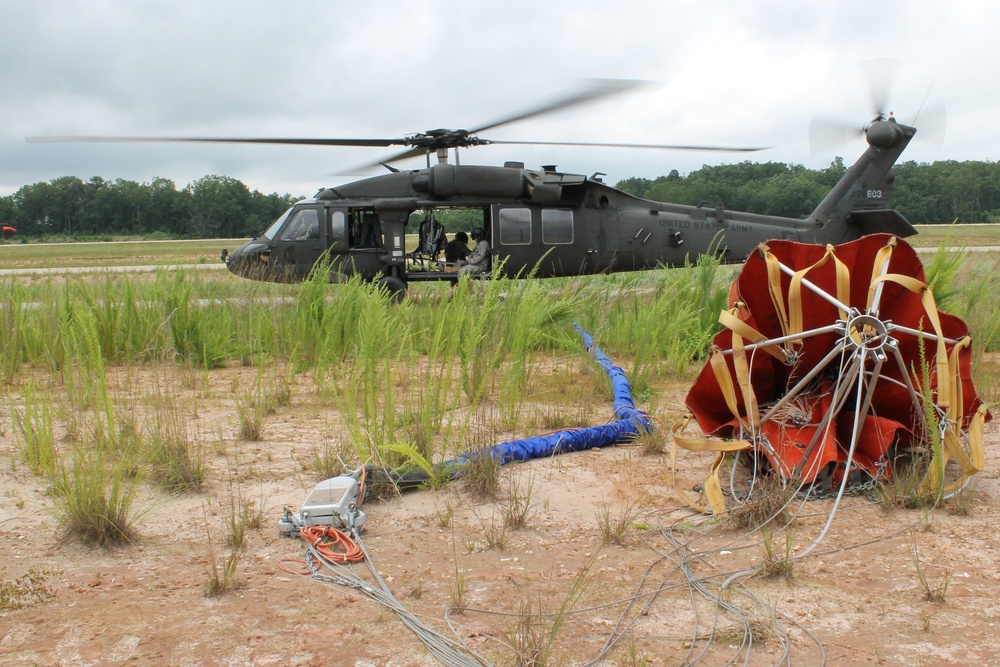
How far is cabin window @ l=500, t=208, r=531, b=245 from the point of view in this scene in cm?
1329

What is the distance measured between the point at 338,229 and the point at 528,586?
10.9 m

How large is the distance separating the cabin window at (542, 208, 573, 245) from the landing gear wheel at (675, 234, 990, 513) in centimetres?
910

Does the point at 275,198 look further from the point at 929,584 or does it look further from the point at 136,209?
the point at 929,584

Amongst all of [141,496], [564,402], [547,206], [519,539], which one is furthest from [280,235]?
[519,539]

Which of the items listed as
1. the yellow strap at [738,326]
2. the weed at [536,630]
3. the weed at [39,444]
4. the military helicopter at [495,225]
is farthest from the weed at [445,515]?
the military helicopter at [495,225]

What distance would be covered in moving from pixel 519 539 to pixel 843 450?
1605 mm

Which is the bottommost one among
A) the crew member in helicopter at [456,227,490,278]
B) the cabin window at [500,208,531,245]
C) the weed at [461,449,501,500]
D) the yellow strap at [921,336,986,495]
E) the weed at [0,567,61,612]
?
the weed at [0,567,61,612]

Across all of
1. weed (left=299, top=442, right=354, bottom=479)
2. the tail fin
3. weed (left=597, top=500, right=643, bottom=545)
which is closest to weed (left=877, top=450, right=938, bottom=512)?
weed (left=597, top=500, right=643, bottom=545)

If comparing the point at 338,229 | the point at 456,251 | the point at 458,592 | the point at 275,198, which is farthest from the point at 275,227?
the point at 275,198

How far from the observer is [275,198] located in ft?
190

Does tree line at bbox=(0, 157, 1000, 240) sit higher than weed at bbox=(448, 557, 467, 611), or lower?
higher

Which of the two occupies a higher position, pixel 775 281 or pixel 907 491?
pixel 775 281

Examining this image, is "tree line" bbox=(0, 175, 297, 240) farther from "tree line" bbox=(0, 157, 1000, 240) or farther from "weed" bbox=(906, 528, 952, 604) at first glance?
"weed" bbox=(906, 528, 952, 604)

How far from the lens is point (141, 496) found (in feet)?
13.1
